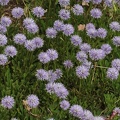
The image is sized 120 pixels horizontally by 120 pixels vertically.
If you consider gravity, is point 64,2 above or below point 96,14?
above

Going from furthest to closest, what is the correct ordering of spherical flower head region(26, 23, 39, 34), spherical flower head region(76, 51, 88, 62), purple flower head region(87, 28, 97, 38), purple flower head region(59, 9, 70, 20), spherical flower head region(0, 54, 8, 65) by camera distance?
purple flower head region(59, 9, 70, 20) < purple flower head region(87, 28, 97, 38) < spherical flower head region(26, 23, 39, 34) < spherical flower head region(76, 51, 88, 62) < spherical flower head region(0, 54, 8, 65)

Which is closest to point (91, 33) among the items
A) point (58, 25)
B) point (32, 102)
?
point (58, 25)

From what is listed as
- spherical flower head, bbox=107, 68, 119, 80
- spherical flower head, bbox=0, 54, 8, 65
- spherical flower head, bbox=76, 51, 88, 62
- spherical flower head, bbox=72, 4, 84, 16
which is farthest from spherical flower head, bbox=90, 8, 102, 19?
spherical flower head, bbox=0, 54, 8, 65

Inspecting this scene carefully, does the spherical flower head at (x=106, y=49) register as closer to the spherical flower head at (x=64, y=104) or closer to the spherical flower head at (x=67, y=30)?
the spherical flower head at (x=67, y=30)

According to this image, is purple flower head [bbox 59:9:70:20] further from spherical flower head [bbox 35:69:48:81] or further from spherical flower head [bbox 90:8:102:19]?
spherical flower head [bbox 35:69:48:81]

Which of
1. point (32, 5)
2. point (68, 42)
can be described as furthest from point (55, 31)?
point (32, 5)

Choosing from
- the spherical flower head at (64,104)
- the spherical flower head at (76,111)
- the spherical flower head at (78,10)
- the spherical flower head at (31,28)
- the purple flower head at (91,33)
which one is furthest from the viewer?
the spherical flower head at (78,10)

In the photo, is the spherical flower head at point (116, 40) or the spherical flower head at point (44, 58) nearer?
the spherical flower head at point (44, 58)

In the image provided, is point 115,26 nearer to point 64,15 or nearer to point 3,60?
point 64,15

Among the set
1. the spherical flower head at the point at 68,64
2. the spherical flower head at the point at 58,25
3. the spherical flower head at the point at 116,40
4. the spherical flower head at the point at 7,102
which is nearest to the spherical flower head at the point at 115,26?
the spherical flower head at the point at 116,40
